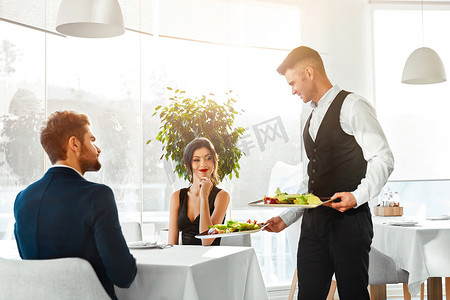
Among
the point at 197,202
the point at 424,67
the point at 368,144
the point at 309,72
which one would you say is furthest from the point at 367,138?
the point at 424,67

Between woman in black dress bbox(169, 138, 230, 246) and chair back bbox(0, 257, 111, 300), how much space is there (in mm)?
1729

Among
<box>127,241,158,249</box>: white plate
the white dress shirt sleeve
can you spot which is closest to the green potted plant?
<box>127,241,158,249</box>: white plate

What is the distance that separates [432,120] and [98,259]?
188 inches

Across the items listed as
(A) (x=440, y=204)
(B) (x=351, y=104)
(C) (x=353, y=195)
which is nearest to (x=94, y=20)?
(B) (x=351, y=104)

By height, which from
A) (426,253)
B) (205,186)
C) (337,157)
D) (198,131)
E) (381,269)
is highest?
(198,131)

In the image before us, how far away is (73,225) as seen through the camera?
1958mm

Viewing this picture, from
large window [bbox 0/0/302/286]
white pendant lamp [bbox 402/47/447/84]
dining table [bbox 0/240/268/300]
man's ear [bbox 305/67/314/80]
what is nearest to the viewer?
dining table [bbox 0/240/268/300]

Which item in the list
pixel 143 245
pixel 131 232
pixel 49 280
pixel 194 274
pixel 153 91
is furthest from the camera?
pixel 153 91

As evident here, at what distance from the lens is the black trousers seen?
2.35 metres

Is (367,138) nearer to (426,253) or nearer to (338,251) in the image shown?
(338,251)

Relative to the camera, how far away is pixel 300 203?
2.35 meters

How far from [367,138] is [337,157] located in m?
0.17

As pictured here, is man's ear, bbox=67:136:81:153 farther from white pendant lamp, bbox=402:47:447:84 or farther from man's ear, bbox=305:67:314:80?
white pendant lamp, bbox=402:47:447:84

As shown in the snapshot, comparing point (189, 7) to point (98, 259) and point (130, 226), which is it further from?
point (98, 259)
